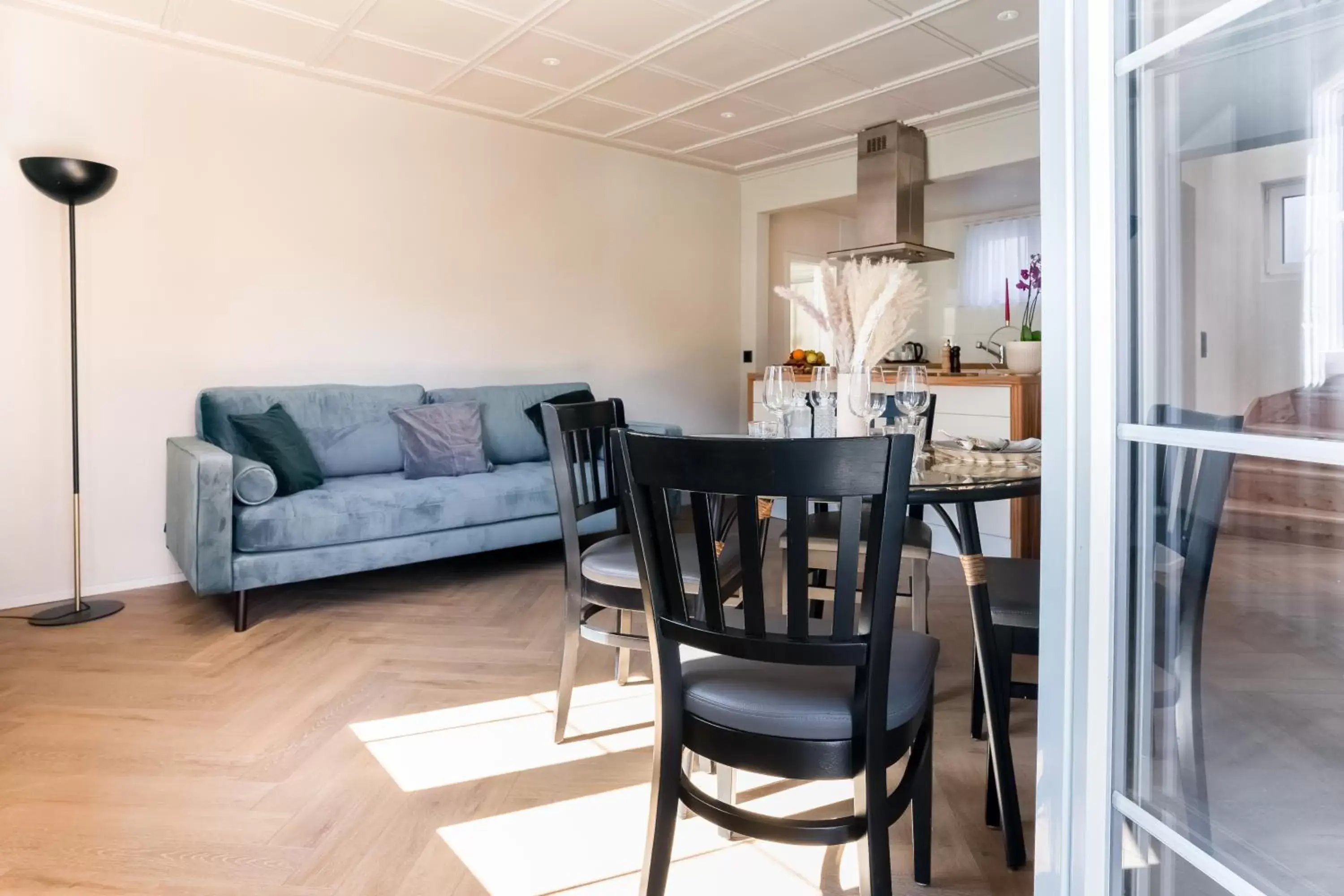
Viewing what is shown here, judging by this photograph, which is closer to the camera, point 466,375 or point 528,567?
point 528,567

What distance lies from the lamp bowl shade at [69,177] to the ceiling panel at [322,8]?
0.77m

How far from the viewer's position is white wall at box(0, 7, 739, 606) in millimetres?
3270

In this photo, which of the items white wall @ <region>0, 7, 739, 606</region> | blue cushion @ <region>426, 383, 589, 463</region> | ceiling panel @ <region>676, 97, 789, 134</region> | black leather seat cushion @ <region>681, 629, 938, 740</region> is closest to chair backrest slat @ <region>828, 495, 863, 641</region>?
black leather seat cushion @ <region>681, 629, 938, 740</region>

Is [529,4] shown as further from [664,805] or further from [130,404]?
[664,805]

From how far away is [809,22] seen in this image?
337 cm

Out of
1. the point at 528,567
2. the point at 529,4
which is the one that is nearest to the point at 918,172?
the point at 529,4

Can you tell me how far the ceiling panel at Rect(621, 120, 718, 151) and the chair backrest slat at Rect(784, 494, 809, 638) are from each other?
4.17m

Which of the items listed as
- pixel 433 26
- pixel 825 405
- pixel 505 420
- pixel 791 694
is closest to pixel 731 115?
pixel 433 26

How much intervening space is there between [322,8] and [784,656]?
3.38 metres

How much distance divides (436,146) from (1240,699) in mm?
4542

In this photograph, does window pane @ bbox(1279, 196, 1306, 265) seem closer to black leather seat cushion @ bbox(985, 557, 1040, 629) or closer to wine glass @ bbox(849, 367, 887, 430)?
black leather seat cushion @ bbox(985, 557, 1040, 629)

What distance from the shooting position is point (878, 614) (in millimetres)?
1091

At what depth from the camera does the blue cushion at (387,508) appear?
300 cm

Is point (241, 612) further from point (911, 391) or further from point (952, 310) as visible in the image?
point (952, 310)
